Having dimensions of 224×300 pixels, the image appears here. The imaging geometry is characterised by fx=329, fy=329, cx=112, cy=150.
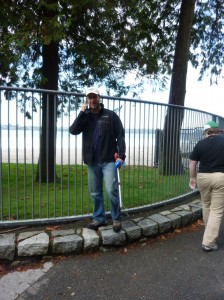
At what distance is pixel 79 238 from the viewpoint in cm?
427

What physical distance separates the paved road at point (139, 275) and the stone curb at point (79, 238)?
129 millimetres

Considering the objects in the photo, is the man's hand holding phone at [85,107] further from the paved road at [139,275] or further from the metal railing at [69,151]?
the paved road at [139,275]

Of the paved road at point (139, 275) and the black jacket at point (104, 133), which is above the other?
the black jacket at point (104, 133)

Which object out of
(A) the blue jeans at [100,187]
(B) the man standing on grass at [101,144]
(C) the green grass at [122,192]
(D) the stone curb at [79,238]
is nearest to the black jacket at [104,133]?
(B) the man standing on grass at [101,144]

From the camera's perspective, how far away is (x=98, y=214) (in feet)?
15.4

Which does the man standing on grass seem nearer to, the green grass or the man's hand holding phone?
the man's hand holding phone

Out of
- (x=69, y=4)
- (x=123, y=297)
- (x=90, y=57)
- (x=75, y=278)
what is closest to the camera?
(x=123, y=297)

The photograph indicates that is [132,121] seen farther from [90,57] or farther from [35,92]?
[90,57]

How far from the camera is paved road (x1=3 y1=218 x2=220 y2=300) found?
134 inches

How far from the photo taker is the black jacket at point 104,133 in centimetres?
445

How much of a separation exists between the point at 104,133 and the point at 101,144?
0.52ft

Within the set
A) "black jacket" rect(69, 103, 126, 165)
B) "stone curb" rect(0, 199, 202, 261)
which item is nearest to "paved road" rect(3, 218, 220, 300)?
"stone curb" rect(0, 199, 202, 261)

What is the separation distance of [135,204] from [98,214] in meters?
1.12

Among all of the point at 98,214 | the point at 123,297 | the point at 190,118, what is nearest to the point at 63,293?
the point at 123,297
